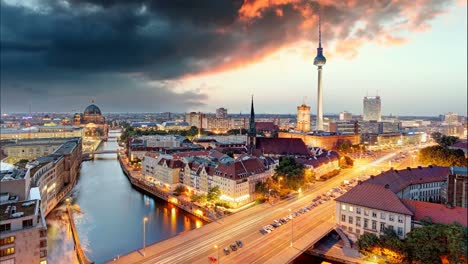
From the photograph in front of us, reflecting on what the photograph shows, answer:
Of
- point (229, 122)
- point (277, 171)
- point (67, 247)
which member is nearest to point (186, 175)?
point (277, 171)

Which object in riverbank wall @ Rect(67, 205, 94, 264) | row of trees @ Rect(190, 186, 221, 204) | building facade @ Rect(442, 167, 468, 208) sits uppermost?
building facade @ Rect(442, 167, 468, 208)

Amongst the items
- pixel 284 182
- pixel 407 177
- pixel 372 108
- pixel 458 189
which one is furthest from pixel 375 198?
pixel 372 108

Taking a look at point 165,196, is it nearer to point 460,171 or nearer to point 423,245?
point 423,245

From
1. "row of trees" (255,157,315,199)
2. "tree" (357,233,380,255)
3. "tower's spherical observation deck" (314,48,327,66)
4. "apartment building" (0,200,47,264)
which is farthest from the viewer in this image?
"tower's spherical observation deck" (314,48,327,66)

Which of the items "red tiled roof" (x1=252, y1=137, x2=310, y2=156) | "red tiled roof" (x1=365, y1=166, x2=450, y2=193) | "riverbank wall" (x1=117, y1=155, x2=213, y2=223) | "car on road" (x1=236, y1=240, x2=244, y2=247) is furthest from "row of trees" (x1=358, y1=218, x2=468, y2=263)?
"red tiled roof" (x1=252, y1=137, x2=310, y2=156)

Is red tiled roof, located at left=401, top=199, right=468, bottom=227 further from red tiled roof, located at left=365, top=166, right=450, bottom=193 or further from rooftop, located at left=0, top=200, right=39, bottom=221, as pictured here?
rooftop, located at left=0, top=200, right=39, bottom=221

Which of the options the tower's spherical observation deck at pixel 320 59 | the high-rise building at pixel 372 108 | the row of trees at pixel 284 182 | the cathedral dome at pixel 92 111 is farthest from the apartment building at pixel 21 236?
the high-rise building at pixel 372 108

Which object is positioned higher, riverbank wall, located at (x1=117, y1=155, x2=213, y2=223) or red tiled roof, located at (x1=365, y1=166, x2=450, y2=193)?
red tiled roof, located at (x1=365, y1=166, x2=450, y2=193)

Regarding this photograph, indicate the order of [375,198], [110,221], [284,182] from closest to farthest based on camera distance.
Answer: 1. [375,198]
2. [110,221]
3. [284,182]
